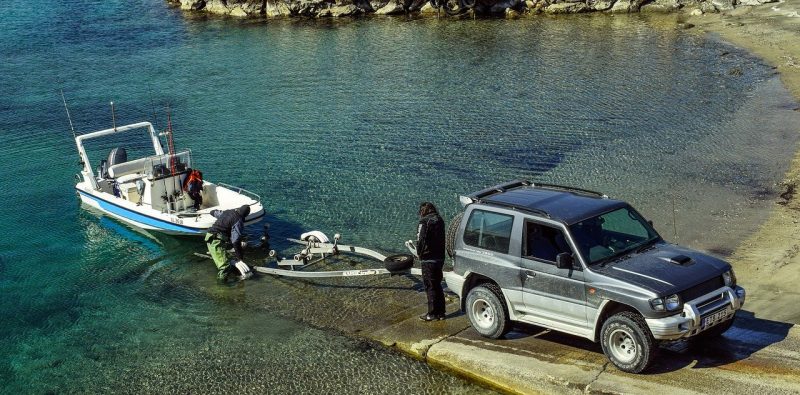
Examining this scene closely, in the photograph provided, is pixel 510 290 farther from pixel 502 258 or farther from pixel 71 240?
pixel 71 240

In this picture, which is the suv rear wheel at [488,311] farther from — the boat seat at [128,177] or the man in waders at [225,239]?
the boat seat at [128,177]

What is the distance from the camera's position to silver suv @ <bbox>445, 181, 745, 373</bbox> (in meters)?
11.4

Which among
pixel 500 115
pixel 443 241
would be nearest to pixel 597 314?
pixel 443 241

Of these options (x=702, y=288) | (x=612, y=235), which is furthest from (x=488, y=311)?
(x=702, y=288)

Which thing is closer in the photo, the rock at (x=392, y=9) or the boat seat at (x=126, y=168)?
the boat seat at (x=126, y=168)

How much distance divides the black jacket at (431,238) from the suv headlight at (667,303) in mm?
3947

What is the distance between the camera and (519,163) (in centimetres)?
2544

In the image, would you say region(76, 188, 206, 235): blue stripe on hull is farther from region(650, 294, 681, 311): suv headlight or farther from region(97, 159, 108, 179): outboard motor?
region(650, 294, 681, 311): suv headlight

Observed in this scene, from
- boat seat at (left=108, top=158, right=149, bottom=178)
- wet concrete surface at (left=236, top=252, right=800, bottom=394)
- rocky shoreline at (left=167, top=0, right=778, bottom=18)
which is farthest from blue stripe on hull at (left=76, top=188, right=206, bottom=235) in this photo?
rocky shoreline at (left=167, top=0, right=778, bottom=18)

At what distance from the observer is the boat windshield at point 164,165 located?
21.4 meters

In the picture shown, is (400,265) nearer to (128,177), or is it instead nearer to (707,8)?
(128,177)

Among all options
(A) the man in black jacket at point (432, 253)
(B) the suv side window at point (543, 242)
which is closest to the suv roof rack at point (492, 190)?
(A) the man in black jacket at point (432, 253)

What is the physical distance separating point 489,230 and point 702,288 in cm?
321

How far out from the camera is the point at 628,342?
1162 centimetres
